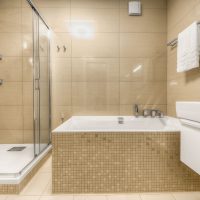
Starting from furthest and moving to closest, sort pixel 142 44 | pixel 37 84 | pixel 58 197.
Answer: pixel 142 44
pixel 37 84
pixel 58 197

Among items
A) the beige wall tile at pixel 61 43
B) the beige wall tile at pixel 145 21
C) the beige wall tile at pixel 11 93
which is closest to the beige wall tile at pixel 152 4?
the beige wall tile at pixel 145 21

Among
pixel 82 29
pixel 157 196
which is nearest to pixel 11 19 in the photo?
pixel 82 29

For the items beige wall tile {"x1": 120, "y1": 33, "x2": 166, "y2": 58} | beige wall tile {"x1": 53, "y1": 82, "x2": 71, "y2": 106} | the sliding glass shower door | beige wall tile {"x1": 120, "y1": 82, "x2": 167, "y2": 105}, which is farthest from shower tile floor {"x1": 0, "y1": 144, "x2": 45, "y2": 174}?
beige wall tile {"x1": 120, "y1": 33, "x2": 166, "y2": 58}

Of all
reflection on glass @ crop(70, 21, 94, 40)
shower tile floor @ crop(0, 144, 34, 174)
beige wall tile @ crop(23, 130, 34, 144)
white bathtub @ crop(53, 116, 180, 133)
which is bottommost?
shower tile floor @ crop(0, 144, 34, 174)

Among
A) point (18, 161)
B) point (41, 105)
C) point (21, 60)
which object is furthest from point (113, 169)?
point (21, 60)

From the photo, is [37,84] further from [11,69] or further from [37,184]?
[37,184]

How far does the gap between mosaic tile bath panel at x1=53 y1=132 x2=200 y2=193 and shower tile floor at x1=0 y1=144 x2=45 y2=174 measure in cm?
50

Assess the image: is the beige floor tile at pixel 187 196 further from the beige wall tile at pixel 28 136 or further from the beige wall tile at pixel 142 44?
the beige wall tile at pixel 28 136

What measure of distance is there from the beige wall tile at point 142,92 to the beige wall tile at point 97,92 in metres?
0.12

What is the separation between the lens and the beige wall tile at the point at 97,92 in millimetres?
2830

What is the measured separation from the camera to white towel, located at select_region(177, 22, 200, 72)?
1.81 metres

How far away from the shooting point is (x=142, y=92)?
9.28 feet

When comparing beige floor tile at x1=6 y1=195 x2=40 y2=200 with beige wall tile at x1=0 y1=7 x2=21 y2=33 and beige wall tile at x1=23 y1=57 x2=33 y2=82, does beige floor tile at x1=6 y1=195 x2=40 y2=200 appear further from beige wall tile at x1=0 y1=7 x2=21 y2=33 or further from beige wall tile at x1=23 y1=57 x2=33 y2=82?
beige wall tile at x1=0 y1=7 x2=21 y2=33

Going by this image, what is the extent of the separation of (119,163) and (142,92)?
136 cm
